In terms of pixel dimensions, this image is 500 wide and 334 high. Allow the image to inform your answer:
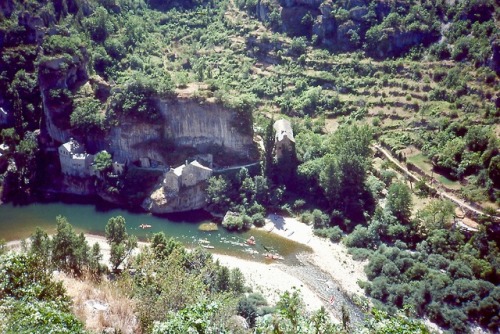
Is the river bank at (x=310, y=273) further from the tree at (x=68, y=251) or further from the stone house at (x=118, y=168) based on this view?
the stone house at (x=118, y=168)

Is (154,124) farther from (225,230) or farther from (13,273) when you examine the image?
(13,273)

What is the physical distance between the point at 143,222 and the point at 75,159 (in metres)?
12.5

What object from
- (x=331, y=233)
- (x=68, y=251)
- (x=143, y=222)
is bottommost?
(x=331, y=233)

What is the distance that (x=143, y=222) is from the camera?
5044 centimetres

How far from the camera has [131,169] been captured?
54.8 meters

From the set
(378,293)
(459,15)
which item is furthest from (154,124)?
(459,15)

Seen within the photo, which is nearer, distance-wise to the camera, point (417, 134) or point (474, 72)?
point (417, 134)

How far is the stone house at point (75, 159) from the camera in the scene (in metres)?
54.7

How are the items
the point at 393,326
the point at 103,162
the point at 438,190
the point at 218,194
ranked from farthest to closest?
the point at 103,162 < the point at 218,194 < the point at 438,190 < the point at 393,326

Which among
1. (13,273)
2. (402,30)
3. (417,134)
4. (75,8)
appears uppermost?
(75,8)

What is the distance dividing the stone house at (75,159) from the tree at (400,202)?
117 ft

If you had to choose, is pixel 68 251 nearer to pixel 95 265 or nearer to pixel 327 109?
pixel 95 265

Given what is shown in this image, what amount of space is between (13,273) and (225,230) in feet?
95.8

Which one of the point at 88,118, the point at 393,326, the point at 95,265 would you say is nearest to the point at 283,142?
the point at 88,118
